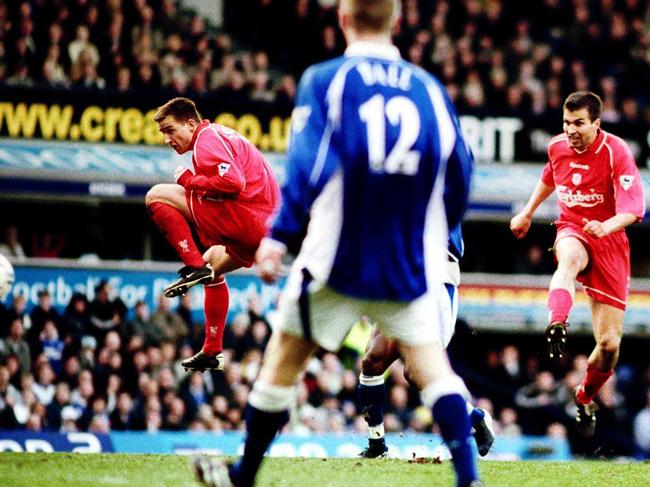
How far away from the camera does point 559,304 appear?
9844 millimetres

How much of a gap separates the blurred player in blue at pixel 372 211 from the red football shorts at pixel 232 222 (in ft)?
13.2

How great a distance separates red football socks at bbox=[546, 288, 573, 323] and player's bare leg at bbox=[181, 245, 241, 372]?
2485 mm

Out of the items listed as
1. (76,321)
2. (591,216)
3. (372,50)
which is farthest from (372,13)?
(76,321)

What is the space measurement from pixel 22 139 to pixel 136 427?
532 centimetres

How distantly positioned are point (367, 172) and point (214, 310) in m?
5.06

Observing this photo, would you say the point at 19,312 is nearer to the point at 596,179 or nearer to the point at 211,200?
the point at 211,200

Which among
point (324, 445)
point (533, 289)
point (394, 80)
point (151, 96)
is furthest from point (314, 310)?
point (533, 289)

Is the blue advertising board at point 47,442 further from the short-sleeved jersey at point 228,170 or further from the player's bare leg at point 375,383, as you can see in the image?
the player's bare leg at point 375,383

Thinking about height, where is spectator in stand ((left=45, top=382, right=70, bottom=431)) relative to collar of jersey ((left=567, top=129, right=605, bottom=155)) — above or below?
below

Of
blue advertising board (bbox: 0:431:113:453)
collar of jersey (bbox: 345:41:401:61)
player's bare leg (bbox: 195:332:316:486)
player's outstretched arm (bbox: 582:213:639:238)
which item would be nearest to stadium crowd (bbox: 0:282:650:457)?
blue advertising board (bbox: 0:431:113:453)

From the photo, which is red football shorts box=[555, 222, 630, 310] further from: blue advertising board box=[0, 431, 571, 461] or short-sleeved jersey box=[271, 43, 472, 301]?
short-sleeved jersey box=[271, 43, 472, 301]

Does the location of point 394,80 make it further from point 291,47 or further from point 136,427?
point 291,47

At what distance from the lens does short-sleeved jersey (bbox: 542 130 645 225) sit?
385 inches

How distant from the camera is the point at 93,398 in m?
16.3
